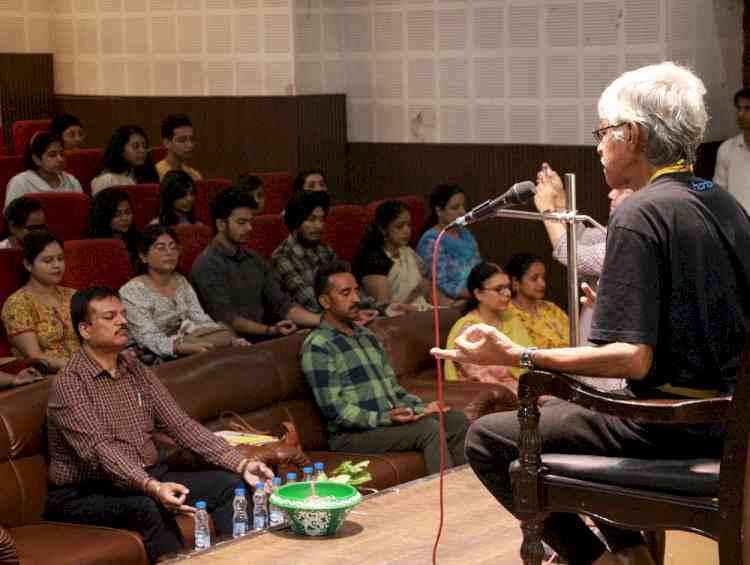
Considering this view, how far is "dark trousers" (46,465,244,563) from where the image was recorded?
397 centimetres

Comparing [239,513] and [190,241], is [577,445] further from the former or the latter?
[190,241]

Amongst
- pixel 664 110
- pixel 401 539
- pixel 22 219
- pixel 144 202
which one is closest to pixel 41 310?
pixel 22 219

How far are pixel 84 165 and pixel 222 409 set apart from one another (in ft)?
12.5

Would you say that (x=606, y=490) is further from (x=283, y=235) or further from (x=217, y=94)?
(x=217, y=94)

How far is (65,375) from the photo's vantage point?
4113mm

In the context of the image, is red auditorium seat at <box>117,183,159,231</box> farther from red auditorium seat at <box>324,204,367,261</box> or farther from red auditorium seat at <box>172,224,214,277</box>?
red auditorium seat at <box>324,204,367,261</box>

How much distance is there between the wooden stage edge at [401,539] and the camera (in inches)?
135

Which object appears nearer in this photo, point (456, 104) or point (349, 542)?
point (349, 542)

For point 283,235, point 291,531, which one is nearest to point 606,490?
point 291,531

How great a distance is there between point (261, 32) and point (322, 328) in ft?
13.2

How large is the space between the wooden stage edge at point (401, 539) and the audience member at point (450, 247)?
293cm

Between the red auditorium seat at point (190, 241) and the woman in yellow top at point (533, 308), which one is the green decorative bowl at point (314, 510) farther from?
the red auditorium seat at point (190, 241)

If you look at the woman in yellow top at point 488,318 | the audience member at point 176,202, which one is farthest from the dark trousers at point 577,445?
the audience member at point 176,202

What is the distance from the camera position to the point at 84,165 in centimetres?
816
